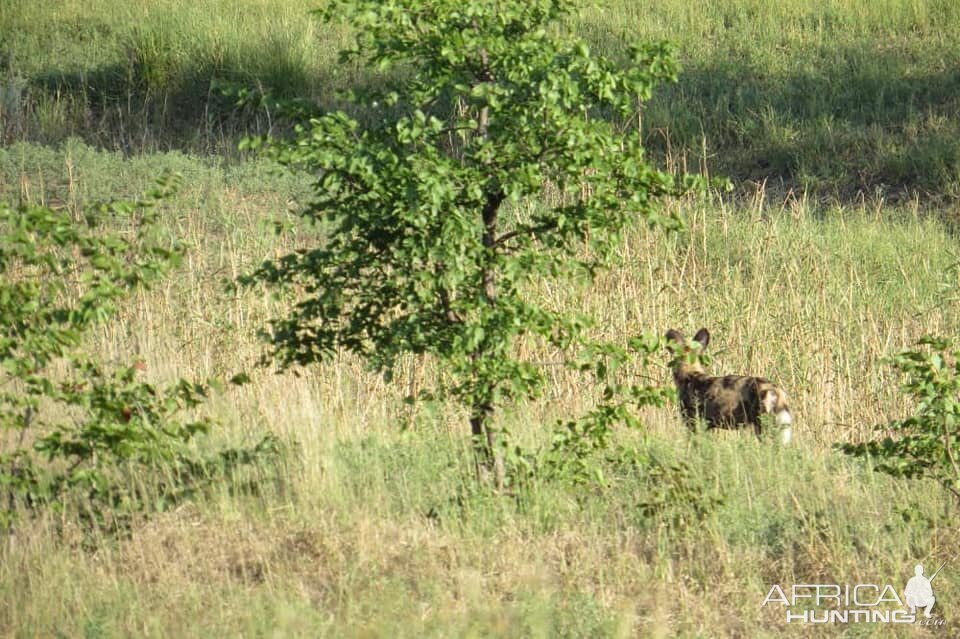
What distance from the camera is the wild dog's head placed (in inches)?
242

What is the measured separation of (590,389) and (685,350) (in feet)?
8.80

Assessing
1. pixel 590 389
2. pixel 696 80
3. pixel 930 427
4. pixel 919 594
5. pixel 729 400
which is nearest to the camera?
pixel 919 594

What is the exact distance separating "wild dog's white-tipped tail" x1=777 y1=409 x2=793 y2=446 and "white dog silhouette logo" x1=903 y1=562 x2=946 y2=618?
1.82 m

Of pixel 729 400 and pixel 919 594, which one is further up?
pixel 729 400

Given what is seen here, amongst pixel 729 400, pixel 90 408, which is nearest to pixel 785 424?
pixel 729 400

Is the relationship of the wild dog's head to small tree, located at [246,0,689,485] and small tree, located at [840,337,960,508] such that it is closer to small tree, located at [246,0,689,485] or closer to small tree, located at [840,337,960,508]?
small tree, located at [246,0,689,485]

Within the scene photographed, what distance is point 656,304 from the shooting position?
9758 mm

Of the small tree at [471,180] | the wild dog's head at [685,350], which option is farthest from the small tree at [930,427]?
the small tree at [471,180]

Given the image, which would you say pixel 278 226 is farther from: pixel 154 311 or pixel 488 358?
pixel 154 311

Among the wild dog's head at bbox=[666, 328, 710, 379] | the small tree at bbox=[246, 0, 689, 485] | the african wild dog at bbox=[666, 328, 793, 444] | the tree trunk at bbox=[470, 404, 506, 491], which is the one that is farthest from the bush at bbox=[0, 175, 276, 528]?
the african wild dog at bbox=[666, 328, 793, 444]

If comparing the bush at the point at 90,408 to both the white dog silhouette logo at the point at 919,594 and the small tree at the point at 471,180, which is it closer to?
the small tree at the point at 471,180

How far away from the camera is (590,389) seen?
8836 mm

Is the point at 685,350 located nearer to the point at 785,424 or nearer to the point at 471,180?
the point at 471,180

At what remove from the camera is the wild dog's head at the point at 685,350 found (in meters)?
6.14
